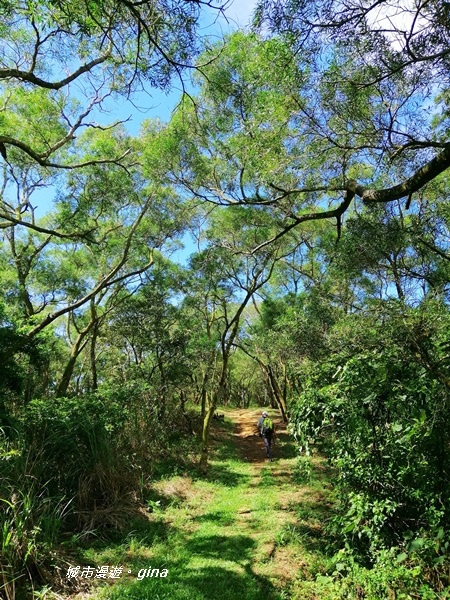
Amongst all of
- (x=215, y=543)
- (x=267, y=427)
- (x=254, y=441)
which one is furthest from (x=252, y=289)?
(x=215, y=543)

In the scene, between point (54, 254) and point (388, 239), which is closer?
point (388, 239)

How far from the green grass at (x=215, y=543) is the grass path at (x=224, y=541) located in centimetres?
1

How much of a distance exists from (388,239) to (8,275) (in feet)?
39.6

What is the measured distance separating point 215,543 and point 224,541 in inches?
5.5

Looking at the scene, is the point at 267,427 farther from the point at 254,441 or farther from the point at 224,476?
the point at 254,441

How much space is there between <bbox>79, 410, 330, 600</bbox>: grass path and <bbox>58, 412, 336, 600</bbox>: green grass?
1 cm

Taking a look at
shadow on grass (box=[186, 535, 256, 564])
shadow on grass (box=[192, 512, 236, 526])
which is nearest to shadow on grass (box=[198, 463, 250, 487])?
shadow on grass (box=[192, 512, 236, 526])

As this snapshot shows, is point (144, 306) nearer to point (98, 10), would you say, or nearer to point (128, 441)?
point (128, 441)

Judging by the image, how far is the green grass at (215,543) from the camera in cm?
433

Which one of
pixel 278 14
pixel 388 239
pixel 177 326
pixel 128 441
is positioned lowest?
pixel 128 441

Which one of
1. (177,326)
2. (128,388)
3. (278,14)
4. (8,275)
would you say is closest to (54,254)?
(8,275)

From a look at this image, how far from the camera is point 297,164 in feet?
22.7

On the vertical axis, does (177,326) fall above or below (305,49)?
below

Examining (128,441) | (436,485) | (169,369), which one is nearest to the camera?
(436,485)
